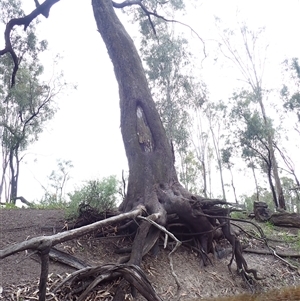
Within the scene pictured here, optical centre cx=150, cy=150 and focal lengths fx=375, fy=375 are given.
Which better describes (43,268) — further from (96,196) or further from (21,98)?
(21,98)

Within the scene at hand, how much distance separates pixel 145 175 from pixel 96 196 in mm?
935

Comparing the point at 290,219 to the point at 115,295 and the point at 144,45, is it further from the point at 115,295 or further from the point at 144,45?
the point at 144,45

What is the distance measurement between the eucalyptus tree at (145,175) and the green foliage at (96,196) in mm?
277

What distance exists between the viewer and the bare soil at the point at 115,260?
15.0ft

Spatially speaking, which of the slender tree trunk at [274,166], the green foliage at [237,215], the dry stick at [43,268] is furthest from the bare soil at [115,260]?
the slender tree trunk at [274,166]

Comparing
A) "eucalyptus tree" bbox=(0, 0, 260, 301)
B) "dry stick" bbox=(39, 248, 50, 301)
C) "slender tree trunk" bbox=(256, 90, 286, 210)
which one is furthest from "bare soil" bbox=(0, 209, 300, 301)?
"slender tree trunk" bbox=(256, 90, 286, 210)

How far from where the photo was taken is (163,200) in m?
6.08

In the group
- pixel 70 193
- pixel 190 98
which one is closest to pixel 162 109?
pixel 190 98

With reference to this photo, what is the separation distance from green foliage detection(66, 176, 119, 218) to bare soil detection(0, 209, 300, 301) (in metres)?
0.38

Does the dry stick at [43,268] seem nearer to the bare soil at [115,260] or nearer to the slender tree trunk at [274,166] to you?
the bare soil at [115,260]

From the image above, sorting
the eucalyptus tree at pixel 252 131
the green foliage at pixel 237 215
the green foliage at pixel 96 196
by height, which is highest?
the eucalyptus tree at pixel 252 131

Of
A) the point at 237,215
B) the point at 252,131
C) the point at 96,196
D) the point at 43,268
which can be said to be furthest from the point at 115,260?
the point at 252,131

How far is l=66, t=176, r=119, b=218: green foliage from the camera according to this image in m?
6.38

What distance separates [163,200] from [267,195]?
26678 mm
